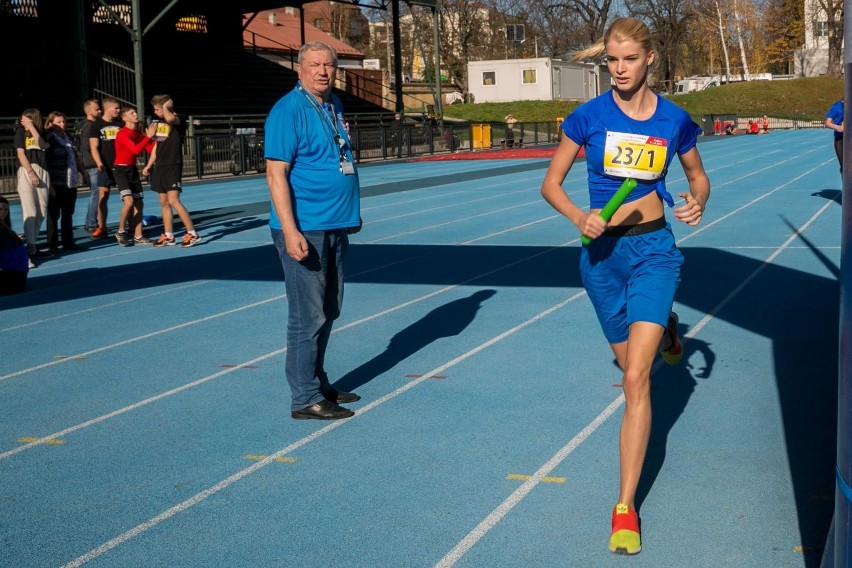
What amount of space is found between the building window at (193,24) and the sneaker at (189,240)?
3551cm

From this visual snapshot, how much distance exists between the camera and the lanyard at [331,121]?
5.75 m

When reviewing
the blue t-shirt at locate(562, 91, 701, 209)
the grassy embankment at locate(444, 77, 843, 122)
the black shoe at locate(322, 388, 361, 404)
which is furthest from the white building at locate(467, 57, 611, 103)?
the blue t-shirt at locate(562, 91, 701, 209)

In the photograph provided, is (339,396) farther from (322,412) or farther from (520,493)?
(520,493)

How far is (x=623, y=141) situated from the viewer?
4402 millimetres

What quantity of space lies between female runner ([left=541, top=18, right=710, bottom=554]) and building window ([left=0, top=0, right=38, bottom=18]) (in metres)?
37.1

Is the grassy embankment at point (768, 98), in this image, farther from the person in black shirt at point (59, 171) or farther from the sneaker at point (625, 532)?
the sneaker at point (625, 532)

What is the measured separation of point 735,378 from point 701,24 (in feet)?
339

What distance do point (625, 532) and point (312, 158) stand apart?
8.61 feet

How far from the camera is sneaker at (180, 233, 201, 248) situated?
1441 cm

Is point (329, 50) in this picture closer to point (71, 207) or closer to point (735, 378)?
point (735, 378)

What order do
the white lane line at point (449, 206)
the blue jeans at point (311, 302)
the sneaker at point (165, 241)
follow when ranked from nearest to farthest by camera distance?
the blue jeans at point (311, 302)
the sneaker at point (165, 241)
the white lane line at point (449, 206)

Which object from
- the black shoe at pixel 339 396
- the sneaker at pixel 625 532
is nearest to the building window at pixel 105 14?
the black shoe at pixel 339 396

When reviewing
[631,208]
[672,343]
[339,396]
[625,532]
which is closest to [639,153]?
[631,208]

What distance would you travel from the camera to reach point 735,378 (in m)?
6.67
